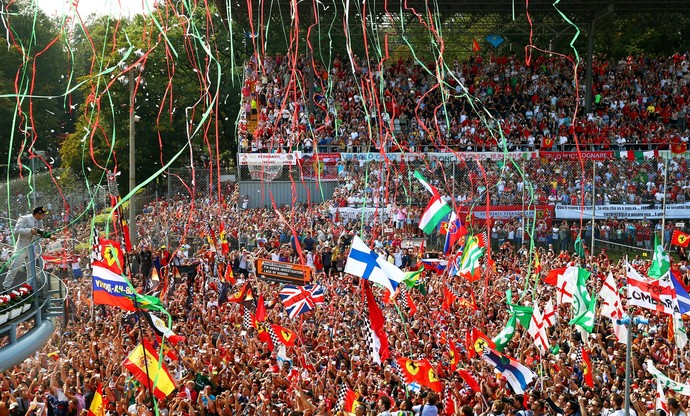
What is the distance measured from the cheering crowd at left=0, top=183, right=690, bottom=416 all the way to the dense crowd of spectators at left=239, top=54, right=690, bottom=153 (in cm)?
1039

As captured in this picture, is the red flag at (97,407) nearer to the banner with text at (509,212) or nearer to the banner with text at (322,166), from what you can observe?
the banner with text at (509,212)

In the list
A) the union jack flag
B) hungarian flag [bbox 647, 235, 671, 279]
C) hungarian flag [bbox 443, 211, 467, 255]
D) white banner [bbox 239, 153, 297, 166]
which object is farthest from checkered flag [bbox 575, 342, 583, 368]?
white banner [bbox 239, 153, 297, 166]

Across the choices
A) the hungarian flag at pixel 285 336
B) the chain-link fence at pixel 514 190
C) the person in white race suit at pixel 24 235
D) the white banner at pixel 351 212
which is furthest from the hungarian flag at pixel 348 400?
→ the white banner at pixel 351 212

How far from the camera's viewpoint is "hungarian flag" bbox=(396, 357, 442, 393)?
1141cm

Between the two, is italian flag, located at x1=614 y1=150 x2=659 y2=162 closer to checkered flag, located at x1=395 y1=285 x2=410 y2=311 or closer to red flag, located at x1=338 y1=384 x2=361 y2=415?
checkered flag, located at x1=395 y1=285 x2=410 y2=311

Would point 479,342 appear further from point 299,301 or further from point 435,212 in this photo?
point 435,212

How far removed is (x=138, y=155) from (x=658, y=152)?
21.3 m

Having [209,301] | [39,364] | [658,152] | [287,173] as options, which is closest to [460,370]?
[39,364]

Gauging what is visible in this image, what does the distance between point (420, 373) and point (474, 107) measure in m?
21.3

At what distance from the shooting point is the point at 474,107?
31672 millimetres

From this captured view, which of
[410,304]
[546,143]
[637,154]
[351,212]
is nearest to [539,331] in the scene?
[410,304]

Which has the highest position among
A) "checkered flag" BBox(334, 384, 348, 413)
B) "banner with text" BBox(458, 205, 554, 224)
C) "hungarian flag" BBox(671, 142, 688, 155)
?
"hungarian flag" BBox(671, 142, 688, 155)

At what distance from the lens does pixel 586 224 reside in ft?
90.9

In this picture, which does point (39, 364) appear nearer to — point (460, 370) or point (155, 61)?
point (460, 370)
